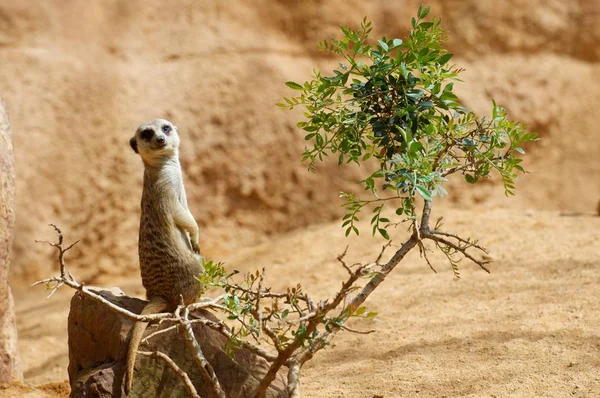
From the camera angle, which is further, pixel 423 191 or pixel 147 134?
pixel 147 134

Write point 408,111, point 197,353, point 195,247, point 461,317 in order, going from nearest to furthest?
point 197,353, point 408,111, point 195,247, point 461,317

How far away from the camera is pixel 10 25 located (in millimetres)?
5848

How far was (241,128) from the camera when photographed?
6297mm

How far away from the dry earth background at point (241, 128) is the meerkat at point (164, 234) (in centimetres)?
155

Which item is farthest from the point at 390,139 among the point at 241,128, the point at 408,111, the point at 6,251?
the point at 241,128

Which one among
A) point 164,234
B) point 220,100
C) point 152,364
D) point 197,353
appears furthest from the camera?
point 220,100

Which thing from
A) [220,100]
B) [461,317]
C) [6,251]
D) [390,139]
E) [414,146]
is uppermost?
[220,100]

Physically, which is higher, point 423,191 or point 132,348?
point 423,191

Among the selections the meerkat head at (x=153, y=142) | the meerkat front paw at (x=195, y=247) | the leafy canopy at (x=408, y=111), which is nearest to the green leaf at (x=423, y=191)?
the leafy canopy at (x=408, y=111)

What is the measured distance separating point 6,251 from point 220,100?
10.3ft

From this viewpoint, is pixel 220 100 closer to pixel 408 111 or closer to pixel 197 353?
pixel 408 111

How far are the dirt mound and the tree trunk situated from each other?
2.48m

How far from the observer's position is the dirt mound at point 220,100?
5.90m

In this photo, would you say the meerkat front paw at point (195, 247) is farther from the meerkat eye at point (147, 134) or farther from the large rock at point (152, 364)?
the meerkat eye at point (147, 134)
